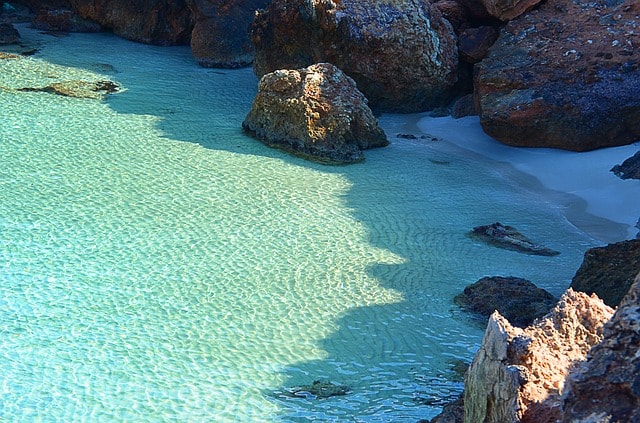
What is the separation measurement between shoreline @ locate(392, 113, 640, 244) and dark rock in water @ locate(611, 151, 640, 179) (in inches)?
1.7

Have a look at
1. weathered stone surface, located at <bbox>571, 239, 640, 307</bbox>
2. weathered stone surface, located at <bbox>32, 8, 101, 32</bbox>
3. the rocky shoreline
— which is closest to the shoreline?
the rocky shoreline

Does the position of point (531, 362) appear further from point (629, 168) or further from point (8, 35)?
point (8, 35)

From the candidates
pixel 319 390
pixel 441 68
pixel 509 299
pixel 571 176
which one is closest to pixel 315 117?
pixel 441 68

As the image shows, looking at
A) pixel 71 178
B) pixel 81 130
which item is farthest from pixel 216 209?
pixel 81 130

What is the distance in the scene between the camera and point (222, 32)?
32.0ft

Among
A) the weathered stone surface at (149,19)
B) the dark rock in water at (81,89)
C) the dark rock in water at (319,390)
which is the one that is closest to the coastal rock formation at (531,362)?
the dark rock in water at (319,390)

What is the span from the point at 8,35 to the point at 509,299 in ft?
24.1

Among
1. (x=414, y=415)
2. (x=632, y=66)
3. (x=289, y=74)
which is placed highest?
(x=632, y=66)

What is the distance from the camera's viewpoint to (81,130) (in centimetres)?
689

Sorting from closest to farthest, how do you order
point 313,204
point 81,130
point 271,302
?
point 271,302
point 313,204
point 81,130

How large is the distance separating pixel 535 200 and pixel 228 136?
2493 mm

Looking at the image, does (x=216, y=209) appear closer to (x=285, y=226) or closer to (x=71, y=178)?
(x=285, y=226)

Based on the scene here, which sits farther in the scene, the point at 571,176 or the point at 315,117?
the point at 315,117

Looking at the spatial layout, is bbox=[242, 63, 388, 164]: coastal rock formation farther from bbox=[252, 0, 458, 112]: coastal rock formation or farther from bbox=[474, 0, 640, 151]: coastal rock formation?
bbox=[474, 0, 640, 151]: coastal rock formation
